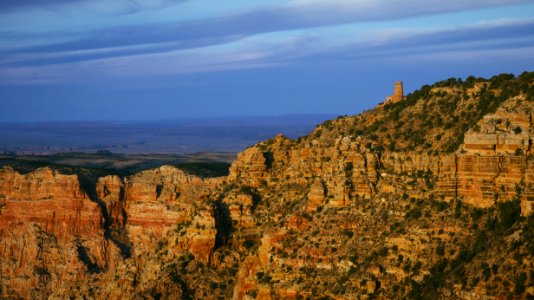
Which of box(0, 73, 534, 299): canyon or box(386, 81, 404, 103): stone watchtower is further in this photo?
box(386, 81, 404, 103): stone watchtower

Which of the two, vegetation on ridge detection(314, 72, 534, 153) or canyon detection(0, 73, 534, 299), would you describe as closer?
canyon detection(0, 73, 534, 299)

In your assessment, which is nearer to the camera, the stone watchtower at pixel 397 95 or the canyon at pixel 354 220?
the canyon at pixel 354 220

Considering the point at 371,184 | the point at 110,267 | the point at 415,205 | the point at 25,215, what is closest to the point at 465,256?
the point at 415,205

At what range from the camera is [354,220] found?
58.8 meters

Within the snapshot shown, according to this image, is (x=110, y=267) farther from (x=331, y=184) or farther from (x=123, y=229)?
(x=331, y=184)

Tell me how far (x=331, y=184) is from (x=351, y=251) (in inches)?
212

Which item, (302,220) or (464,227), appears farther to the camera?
(302,220)

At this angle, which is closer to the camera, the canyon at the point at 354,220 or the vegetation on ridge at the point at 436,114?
the canyon at the point at 354,220

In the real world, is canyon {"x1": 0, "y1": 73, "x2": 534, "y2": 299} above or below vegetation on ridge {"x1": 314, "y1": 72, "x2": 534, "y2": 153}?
below

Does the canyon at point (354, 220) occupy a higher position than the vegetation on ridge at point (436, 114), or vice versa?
the vegetation on ridge at point (436, 114)

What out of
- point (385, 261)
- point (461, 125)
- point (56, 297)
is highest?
point (461, 125)

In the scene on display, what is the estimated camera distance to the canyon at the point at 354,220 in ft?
172

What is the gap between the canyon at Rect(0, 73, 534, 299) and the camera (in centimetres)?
5244

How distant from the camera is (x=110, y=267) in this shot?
271 ft
